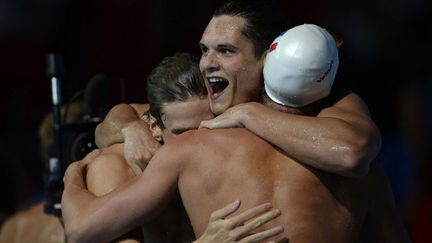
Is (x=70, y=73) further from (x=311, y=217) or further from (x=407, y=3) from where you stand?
(x=311, y=217)

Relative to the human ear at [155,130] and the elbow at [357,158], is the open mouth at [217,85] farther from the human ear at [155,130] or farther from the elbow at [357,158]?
the elbow at [357,158]

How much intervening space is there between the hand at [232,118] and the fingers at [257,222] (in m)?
0.37

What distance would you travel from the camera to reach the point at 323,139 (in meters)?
3.37

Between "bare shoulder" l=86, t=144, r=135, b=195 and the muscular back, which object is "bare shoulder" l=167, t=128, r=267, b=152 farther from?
"bare shoulder" l=86, t=144, r=135, b=195

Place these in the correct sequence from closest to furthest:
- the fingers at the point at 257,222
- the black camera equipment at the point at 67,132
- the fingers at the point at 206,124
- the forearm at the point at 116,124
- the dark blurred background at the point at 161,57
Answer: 1. the fingers at the point at 257,222
2. the fingers at the point at 206,124
3. the forearm at the point at 116,124
4. the black camera equipment at the point at 67,132
5. the dark blurred background at the point at 161,57

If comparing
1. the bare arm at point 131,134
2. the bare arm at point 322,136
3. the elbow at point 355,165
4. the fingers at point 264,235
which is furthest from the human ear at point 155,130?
the elbow at point 355,165

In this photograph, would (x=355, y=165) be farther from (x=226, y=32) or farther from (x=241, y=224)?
(x=226, y=32)

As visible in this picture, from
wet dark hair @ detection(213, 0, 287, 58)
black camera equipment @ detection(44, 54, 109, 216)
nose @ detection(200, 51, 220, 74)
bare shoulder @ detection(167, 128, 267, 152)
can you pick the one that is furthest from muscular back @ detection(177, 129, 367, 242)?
black camera equipment @ detection(44, 54, 109, 216)

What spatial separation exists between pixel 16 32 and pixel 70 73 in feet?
2.68

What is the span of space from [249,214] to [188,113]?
640mm

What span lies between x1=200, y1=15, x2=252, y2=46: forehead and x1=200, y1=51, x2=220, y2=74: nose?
0.05 m

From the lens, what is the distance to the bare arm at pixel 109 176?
148 inches

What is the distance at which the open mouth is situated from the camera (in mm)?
3824

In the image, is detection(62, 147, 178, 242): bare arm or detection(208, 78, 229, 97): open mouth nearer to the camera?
detection(62, 147, 178, 242): bare arm
